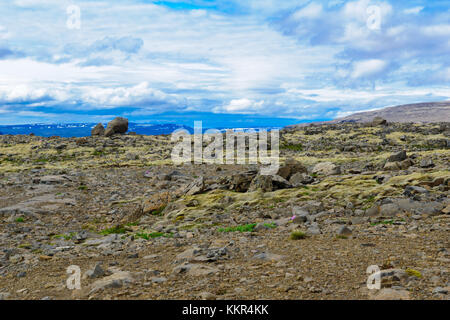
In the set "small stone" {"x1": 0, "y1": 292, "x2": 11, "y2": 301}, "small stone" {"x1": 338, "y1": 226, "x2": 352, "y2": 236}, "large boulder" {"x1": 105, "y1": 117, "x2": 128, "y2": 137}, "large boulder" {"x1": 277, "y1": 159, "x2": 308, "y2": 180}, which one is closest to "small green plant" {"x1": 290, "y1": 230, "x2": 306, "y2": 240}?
"small stone" {"x1": 338, "y1": 226, "x2": 352, "y2": 236}

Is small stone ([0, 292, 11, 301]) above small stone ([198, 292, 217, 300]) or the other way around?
the other way around

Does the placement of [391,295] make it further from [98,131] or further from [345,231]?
[98,131]

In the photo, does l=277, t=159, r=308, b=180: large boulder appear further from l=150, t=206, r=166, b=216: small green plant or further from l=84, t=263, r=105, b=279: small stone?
l=84, t=263, r=105, b=279: small stone

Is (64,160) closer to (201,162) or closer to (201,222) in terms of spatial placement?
(201,162)

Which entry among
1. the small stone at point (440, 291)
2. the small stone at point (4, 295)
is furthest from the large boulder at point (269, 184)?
the small stone at point (4, 295)

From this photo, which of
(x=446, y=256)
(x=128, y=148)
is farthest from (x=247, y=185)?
(x=128, y=148)

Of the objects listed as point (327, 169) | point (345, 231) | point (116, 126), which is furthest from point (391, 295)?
point (116, 126)

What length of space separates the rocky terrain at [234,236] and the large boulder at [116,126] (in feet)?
160

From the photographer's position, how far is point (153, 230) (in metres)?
18.1

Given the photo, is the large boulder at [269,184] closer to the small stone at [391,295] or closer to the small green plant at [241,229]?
the small green plant at [241,229]

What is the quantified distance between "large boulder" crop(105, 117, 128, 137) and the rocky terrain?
160 ft

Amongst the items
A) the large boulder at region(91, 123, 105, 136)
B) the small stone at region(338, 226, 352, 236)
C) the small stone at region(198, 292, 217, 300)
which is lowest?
the small stone at region(338, 226, 352, 236)

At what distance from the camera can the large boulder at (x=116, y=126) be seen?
271ft

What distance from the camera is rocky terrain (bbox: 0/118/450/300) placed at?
29.2 ft
